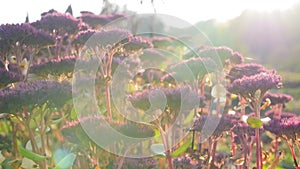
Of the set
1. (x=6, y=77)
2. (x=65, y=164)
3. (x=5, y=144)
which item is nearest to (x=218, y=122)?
(x=65, y=164)

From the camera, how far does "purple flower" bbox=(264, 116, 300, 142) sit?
2562mm

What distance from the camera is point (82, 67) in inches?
129

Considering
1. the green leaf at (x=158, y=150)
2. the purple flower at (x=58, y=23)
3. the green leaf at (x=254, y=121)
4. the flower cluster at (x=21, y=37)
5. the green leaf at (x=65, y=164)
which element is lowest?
the green leaf at (x=158, y=150)

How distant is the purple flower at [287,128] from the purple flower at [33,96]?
113 centimetres

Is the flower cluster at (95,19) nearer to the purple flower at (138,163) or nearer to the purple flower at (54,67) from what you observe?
the purple flower at (54,67)

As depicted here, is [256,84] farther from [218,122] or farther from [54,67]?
[54,67]

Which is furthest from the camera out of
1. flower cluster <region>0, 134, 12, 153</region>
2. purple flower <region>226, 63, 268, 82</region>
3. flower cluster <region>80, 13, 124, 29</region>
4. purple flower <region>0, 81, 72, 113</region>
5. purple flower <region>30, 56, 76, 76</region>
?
flower cluster <region>80, 13, 124, 29</region>

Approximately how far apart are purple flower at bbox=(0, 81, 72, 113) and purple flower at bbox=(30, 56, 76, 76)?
39 cm

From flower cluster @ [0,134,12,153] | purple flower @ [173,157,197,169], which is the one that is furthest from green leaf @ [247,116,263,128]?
flower cluster @ [0,134,12,153]

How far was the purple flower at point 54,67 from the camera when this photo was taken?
3.06 metres

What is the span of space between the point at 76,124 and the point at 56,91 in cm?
29

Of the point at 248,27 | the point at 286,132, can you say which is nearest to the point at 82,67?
the point at 286,132

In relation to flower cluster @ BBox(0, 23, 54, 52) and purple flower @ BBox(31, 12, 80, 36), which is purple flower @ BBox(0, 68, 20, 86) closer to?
flower cluster @ BBox(0, 23, 54, 52)

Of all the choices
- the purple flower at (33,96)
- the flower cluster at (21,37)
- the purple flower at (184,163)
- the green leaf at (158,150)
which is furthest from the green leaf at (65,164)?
the flower cluster at (21,37)
